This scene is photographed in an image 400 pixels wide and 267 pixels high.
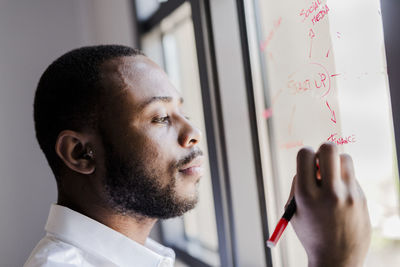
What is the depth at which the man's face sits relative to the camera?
2.70 ft

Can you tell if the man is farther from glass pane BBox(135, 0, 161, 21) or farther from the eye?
glass pane BBox(135, 0, 161, 21)

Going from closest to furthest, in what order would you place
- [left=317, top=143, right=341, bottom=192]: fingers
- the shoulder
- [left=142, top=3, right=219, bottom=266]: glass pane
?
[left=317, top=143, right=341, bottom=192]: fingers
the shoulder
[left=142, top=3, right=219, bottom=266]: glass pane

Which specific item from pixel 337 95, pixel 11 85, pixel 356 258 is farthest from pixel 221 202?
pixel 11 85

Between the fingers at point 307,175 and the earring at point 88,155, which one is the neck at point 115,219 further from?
the fingers at point 307,175

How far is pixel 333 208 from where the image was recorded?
0.52 m

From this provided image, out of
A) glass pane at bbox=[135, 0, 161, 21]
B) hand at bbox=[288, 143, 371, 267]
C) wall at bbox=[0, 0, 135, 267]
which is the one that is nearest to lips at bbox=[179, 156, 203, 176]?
hand at bbox=[288, 143, 371, 267]

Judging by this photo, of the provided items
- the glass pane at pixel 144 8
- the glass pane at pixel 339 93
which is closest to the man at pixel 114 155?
the glass pane at pixel 339 93

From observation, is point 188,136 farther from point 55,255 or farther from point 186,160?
point 55,255

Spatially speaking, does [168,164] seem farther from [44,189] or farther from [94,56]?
[44,189]

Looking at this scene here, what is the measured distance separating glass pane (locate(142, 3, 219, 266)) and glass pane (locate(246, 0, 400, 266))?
0.62 meters

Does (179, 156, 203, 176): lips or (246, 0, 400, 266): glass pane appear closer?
(246, 0, 400, 266): glass pane

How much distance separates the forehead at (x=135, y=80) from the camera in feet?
2.71

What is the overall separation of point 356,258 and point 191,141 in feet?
1.46

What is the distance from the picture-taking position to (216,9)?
1.11 metres
